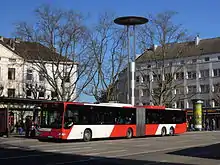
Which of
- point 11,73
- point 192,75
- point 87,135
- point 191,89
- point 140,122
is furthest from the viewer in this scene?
point 192,75

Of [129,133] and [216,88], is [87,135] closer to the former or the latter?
[129,133]

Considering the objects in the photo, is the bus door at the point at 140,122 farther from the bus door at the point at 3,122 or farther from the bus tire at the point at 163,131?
the bus door at the point at 3,122

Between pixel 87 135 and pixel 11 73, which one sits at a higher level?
pixel 11 73

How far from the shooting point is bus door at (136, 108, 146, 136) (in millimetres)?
33188

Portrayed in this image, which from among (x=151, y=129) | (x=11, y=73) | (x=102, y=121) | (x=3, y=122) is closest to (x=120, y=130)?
Result: (x=102, y=121)

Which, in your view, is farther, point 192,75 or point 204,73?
point 192,75

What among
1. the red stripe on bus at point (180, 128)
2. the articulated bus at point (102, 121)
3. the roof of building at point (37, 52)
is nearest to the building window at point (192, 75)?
the red stripe on bus at point (180, 128)

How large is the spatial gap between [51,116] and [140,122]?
31.8 feet

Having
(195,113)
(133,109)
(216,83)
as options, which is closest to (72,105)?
(133,109)

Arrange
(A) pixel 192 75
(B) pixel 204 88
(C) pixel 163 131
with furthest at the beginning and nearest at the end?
(A) pixel 192 75
(B) pixel 204 88
(C) pixel 163 131

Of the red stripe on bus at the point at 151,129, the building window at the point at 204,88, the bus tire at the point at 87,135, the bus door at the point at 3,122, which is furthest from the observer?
the building window at the point at 204,88

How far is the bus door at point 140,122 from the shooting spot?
109 ft

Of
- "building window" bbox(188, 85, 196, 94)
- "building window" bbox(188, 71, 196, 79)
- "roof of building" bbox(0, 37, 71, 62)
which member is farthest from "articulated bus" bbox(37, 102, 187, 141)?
"building window" bbox(188, 71, 196, 79)

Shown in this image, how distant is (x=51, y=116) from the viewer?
2655 centimetres
